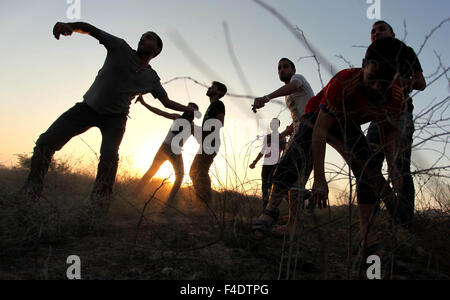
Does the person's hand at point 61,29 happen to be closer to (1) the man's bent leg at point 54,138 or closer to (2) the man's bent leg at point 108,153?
(1) the man's bent leg at point 54,138

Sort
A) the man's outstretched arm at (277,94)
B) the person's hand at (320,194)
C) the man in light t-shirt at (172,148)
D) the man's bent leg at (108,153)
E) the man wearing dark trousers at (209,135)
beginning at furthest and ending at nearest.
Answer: the man in light t-shirt at (172,148), the man wearing dark trousers at (209,135), the man's bent leg at (108,153), the man's outstretched arm at (277,94), the person's hand at (320,194)

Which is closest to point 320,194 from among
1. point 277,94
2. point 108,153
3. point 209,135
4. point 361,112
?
point 361,112

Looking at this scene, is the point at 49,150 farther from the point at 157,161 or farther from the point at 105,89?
the point at 157,161

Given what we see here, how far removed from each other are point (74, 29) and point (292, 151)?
7.16 feet

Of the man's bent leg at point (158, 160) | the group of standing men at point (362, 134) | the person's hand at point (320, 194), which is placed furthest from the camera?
the man's bent leg at point (158, 160)

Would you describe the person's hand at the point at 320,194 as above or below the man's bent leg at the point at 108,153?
below

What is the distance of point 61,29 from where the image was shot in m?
2.60

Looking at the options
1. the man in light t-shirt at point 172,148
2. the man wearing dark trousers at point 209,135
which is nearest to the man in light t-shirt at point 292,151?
the man wearing dark trousers at point 209,135

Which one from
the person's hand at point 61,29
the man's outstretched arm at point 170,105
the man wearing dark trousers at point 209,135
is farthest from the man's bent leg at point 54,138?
the man wearing dark trousers at point 209,135

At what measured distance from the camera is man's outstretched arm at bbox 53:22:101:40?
2.58m

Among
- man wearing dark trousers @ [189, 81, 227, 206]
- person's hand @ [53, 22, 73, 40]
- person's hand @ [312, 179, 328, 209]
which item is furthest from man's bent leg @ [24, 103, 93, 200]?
person's hand @ [312, 179, 328, 209]

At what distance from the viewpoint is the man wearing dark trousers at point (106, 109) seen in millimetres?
2799

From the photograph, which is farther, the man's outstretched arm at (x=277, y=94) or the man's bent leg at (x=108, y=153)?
the man's bent leg at (x=108, y=153)

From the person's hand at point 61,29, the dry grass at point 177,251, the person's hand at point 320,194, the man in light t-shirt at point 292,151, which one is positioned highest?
the person's hand at point 61,29
